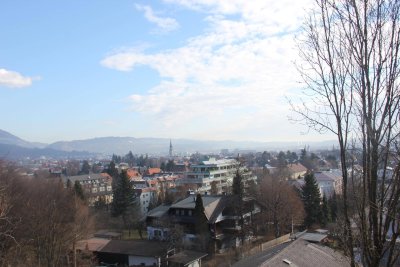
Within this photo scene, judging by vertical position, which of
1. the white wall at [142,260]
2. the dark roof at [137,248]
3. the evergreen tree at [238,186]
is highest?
the evergreen tree at [238,186]

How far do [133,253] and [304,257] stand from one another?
1526cm

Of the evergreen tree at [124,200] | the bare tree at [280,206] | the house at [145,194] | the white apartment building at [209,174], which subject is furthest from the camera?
the white apartment building at [209,174]

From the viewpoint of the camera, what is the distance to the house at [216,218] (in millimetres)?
32188

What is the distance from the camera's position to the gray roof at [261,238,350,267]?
608 inches

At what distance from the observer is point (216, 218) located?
105ft

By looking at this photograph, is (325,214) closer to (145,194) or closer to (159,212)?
(159,212)

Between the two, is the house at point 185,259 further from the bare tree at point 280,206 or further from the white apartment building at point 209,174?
the white apartment building at point 209,174

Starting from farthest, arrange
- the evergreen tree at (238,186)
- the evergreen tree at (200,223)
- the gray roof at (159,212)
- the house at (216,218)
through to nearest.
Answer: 1. the gray roof at (159,212)
2. the evergreen tree at (238,186)
3. the house at (216,218)
4. the evergreen tree at (200,223)

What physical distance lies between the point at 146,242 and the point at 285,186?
42.9 ft

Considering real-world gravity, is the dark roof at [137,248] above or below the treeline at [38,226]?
below

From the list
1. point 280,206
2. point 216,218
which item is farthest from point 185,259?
point 280,206

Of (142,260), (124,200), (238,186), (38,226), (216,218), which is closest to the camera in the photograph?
(38,226)

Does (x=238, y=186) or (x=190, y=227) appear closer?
(x=190, y=227)

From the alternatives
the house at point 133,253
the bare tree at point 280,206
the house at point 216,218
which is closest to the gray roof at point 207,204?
the house at point 216,218
